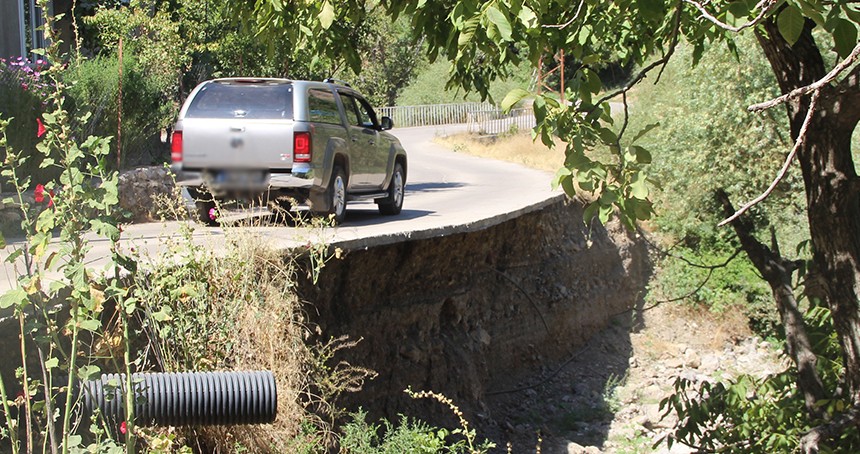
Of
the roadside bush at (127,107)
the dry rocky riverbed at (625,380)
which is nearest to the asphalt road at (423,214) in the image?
the roadside bush at (127,107)

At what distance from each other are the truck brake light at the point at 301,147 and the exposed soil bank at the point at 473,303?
1.24 metres

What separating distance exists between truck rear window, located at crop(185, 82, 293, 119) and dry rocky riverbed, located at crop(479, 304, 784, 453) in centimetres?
465

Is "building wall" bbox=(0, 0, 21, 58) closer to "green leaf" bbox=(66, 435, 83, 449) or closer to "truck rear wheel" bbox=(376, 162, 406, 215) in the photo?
"truck rear wheel" bbox=(376, 162, 406, 215)

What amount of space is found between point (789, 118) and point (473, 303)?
9.30m

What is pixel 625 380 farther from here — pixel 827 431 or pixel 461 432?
pixel 827 431

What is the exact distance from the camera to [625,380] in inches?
688

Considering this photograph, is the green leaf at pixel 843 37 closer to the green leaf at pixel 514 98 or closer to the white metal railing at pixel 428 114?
the green leaf at pixel 514 98

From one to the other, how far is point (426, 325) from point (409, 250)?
121 cm

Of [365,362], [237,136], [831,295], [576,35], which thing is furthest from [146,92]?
[831,295]

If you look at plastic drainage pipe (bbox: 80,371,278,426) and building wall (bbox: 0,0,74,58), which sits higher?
building wall (bbox: 0,0,74,58)

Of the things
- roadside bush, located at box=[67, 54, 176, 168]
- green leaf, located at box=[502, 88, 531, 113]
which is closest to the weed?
green leaf, located at box=[502, 88, 531, 113]

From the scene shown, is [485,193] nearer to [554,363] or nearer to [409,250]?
[554,363]

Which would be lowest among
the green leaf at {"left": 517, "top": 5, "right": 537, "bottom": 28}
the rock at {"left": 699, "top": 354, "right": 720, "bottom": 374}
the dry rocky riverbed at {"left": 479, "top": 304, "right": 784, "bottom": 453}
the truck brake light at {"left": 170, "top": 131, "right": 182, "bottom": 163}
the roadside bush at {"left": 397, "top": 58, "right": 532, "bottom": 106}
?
the rock at {"left": 699, "top": 354, "right": 720, "bottom": 374}

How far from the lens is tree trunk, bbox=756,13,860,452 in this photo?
17.4 feet
